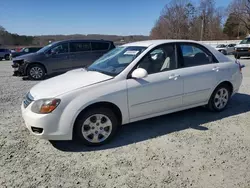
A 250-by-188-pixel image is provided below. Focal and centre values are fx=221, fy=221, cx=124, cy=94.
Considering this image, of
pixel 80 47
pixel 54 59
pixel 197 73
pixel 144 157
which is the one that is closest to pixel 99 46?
pixel 80 47

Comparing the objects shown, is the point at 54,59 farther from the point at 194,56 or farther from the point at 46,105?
the point at 46,105

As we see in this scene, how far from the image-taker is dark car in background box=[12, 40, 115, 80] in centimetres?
918

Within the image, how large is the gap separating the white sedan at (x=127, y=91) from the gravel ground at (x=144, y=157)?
0.99 feet

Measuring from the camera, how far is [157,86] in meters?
3.64

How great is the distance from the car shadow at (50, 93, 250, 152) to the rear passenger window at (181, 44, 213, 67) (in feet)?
3.47

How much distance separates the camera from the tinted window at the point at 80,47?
9781mm

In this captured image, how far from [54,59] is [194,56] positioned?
6.67m

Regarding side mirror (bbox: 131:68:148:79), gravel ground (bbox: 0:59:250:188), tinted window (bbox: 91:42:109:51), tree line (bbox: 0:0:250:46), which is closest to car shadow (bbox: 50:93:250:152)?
gravel ground (bbox: 0:59:250:188)

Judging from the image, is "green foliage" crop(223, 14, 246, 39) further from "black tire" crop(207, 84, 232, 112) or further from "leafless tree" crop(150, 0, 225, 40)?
"black tire" crop(207, 84, 232, 112)

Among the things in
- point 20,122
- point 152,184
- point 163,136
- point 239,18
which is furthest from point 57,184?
point 239,18

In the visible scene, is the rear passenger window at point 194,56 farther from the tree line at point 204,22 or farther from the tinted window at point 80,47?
the tree line at point 204,22

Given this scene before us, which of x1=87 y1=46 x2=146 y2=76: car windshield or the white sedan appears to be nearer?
the white sedan

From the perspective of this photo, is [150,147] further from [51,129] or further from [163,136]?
[51,129]

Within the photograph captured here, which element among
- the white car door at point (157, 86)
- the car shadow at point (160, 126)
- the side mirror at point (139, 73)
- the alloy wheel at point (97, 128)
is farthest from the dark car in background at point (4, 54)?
the side mirror at point (139, 73)
